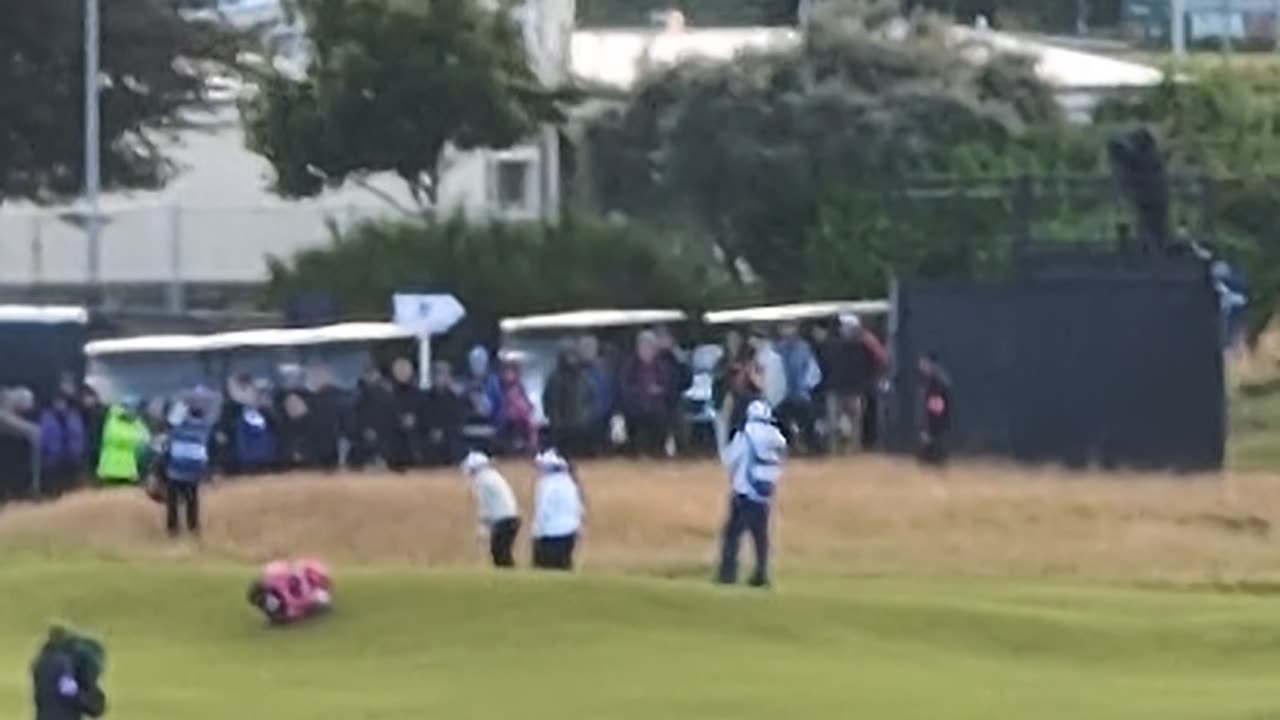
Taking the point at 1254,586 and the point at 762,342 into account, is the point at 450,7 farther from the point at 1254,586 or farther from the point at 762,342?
the point at 1254,586

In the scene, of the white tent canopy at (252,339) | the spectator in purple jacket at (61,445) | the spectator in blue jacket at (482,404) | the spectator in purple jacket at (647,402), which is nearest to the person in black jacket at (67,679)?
the spectator in blue jacket at (482,404)

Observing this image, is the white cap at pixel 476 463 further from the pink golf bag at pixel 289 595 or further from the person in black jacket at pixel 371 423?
the person in black jacket at pixel 371 423

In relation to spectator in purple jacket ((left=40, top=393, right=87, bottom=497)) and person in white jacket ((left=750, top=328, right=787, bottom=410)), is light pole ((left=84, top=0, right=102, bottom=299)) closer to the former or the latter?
person in white jacket ((left=750, top=328, right=787, bottom=410))

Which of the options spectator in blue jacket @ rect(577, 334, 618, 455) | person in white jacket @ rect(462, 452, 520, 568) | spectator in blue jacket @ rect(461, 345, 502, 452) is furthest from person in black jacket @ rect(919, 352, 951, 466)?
person in white jacket @ rect(462, 452, 520, 568)

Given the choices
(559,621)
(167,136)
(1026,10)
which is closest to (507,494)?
(559,621)

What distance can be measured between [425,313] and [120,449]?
19.7ft

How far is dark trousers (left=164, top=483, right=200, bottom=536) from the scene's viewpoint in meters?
33.4

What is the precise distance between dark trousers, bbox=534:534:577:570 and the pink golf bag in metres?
2.72

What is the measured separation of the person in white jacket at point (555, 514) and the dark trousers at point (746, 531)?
1201 millimetres

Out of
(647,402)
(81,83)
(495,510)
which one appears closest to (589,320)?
(647,402)

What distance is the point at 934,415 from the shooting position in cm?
3912

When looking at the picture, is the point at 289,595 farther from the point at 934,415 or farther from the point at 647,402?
the point at 647,402

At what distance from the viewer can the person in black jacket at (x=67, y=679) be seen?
55.5 ft

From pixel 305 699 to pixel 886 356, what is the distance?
20.1m
